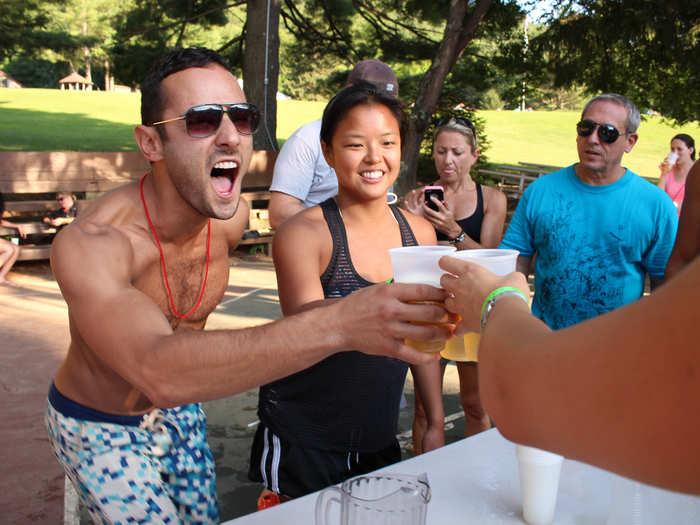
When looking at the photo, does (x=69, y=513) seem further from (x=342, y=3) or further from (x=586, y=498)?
(x=342, y=3)

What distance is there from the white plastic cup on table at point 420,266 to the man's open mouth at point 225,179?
85 cm

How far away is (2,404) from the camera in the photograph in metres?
5.05

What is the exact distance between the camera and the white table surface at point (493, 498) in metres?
1.73

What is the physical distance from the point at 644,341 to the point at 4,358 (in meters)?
6.54

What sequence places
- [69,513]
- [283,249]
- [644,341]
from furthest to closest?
[69,513] → [283,249] → [644,341]

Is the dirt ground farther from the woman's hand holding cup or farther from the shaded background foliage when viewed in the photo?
the shaded background foliage

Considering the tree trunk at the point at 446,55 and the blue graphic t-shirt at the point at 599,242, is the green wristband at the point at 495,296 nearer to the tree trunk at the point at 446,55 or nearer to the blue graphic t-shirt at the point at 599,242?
the blue graphic t-shirt at the point at 599,242

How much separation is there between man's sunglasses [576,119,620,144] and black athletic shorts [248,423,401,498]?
228 cm

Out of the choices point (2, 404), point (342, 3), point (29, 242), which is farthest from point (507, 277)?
point (342, 3)

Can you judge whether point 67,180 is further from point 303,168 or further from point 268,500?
point 268,500

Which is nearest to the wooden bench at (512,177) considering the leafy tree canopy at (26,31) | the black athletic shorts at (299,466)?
the leafy tree canopy at (26,31)

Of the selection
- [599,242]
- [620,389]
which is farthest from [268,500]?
[599,242]

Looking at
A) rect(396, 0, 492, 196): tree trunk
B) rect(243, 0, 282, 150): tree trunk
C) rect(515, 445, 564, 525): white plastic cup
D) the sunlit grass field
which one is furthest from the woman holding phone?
the sunlit grass field

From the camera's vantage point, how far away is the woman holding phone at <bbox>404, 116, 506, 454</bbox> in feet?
11.8
